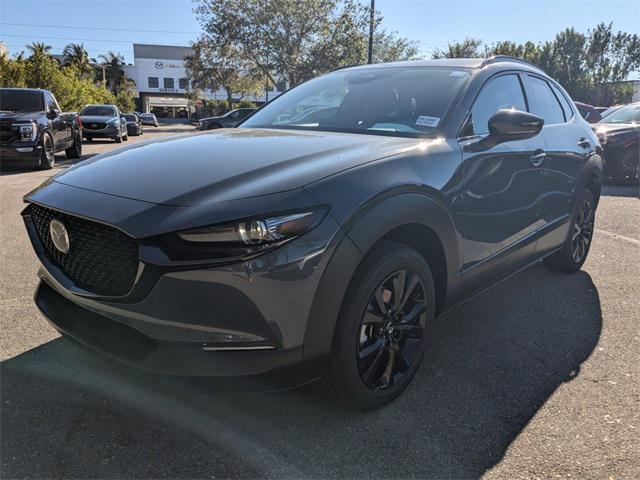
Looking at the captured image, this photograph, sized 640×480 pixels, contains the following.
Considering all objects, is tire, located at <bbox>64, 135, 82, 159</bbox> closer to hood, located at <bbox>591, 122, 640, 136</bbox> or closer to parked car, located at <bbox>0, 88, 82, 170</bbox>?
parked car, located at <bbox>0, 88, 82, 170</bbox>

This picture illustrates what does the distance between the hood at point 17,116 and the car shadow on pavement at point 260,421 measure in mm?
9266

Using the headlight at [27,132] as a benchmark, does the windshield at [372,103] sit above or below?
above

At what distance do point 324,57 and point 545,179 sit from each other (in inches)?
1120

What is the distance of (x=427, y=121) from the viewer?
9.67 feet

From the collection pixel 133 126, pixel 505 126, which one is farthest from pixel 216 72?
pixel 505 126

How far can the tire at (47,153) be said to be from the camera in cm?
1107

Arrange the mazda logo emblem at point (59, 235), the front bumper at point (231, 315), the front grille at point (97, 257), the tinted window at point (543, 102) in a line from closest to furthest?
the front bumper at point (231, 315) < the front grille at point (97, 257) < the mazda logo emblem at point (59, 235) < the tinted window at point (543, 102)

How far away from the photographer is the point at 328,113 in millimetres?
3479

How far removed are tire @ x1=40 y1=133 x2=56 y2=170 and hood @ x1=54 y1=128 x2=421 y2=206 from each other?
936 cm

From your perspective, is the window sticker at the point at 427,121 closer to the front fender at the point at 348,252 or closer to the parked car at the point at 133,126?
the front fender at the point at 348,252

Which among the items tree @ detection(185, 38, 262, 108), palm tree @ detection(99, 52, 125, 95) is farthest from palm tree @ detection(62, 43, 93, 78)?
tree @ detection(185, 38, 262, 108)

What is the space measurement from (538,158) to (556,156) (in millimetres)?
384

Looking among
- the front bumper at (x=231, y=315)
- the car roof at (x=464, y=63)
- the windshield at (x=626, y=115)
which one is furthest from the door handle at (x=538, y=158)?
the windshield at (x=626, y=115)

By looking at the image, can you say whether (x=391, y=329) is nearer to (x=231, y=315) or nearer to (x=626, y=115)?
(x=231, y=315)
